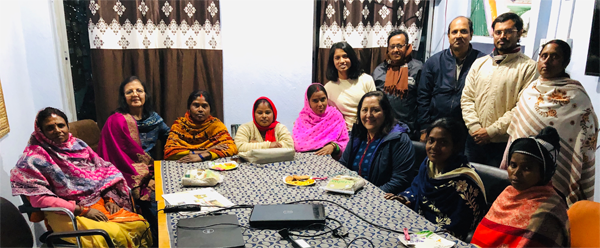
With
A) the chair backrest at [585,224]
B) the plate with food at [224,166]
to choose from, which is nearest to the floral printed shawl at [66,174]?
A: the plate with food at [224,166]

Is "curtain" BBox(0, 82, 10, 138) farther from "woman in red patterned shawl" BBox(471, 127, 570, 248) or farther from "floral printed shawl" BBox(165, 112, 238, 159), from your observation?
"woman in red patterned shawl" BBox(471, 127, 570, 248)

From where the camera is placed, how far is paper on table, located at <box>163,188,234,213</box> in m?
1.70

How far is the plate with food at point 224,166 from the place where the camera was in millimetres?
2231

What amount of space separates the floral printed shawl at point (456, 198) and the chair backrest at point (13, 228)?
1.83 metres

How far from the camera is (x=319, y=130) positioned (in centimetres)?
290

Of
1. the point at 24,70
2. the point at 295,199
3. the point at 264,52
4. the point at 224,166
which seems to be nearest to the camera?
the point at 295,199

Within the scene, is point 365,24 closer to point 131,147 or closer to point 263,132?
point 263,132

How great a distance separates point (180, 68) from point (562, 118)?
8.99 ft

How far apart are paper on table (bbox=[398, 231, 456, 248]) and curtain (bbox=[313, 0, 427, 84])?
234 centimetres

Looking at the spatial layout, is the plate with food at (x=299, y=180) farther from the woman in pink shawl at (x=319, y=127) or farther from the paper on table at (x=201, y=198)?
the woman in pink shawl at (x=319, y=127)

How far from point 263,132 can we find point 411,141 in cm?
108

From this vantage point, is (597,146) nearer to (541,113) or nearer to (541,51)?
(541,113)

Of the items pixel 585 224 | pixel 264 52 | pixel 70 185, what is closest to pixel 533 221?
pixel 585 224

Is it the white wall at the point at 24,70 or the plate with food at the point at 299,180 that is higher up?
the white wall at the point at 24,70
